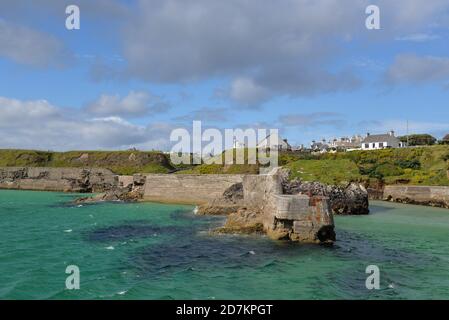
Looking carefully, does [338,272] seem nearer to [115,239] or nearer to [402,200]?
[115,239]

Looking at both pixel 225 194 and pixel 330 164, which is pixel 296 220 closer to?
pixel 225 194

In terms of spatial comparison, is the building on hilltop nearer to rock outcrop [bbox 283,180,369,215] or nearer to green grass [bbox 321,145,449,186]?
green grass [bbox 321,145,449,186]

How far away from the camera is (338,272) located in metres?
14.9

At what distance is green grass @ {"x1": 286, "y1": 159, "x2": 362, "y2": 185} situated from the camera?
167ft

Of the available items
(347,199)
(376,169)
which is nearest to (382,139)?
(376,169)

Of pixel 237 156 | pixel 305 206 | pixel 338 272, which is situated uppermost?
pixel 237 156

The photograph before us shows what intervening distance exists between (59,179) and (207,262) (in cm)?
6659

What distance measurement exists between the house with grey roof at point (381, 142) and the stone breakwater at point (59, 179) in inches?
2180

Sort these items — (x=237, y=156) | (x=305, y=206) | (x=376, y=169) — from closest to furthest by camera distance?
(x=305, y=206) < (x=376, y=169) < (x=237, y=156)

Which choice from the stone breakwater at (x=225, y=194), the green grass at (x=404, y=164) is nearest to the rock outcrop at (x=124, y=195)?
the stone breakwater at (x=225, y=194)

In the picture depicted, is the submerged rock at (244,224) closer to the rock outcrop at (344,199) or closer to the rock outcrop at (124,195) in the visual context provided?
the rock outcrop at (344,199)

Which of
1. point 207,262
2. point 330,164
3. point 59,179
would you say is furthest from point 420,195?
point 59,179

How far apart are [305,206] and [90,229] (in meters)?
14.0

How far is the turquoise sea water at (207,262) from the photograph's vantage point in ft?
41.1
